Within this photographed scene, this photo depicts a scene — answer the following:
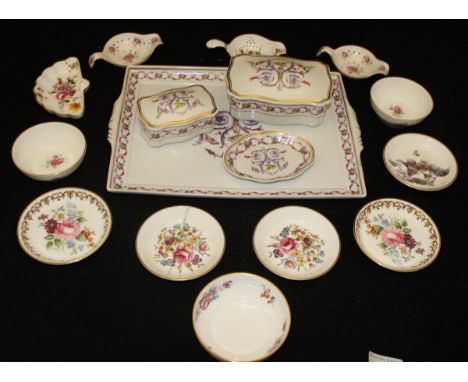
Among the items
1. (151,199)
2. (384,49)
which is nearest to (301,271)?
(151,199)

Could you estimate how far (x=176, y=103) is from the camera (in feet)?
5.90

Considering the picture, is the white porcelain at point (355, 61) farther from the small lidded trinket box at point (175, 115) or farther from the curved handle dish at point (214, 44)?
the small lidded trinket box at point (175, 115)

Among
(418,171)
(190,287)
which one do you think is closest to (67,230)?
(190,287)

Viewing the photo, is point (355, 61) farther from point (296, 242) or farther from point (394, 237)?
point (296, 242)

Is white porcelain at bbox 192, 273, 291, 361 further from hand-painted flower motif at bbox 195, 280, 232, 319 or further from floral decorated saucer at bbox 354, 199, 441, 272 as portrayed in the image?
floral decorated saucer at bbox 354, 199, 441, 272

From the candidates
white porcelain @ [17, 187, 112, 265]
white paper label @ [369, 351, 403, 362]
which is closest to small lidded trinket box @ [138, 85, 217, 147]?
white porcelain @ [17, 187, 112, 265]

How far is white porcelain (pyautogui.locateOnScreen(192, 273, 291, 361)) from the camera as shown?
1.42 meters

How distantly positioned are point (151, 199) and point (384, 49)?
4.92 ft

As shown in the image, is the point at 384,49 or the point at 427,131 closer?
the point at 427,131

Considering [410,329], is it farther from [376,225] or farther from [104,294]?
[104,294]

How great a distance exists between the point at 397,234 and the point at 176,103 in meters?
0.97

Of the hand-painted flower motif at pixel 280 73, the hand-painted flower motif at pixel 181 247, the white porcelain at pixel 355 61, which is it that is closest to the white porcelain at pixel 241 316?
the hand-painted flower motif at pixel 181 247

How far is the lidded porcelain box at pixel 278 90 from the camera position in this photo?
1.83m

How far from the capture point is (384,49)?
2.41 m
